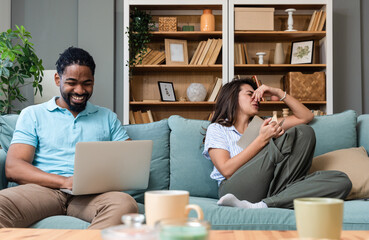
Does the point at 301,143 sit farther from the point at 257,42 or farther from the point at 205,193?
the point at 257,42

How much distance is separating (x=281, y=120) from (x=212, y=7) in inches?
87.7

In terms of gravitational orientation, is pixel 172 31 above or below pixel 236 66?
above

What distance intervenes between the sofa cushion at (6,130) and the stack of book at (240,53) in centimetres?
249

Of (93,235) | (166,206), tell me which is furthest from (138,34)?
(166,206)

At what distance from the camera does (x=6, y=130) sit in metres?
2.12

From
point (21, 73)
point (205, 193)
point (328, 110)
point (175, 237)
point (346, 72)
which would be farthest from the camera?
point (346, 72)

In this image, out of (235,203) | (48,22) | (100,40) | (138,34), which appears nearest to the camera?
(235,203)

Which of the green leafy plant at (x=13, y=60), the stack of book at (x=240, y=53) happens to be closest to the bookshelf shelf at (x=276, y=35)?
the stack of book at (x=240, y=53)

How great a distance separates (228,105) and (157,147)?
47cm

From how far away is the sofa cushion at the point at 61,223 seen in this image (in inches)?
65.0

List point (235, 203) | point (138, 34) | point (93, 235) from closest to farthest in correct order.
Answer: point (93, 235) → point (235, 203) → point (138, 34)

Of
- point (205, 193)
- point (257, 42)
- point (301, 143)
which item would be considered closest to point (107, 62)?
point (257, 42)

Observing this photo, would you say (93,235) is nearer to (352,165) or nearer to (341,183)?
(341,183)

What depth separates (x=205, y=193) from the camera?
218cm
